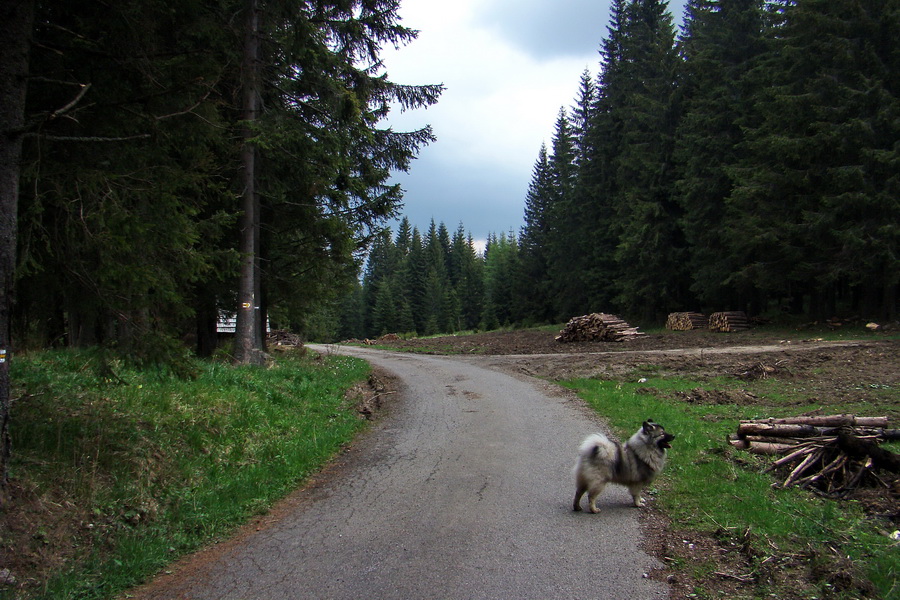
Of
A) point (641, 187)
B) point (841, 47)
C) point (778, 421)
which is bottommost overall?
point (778, 421)

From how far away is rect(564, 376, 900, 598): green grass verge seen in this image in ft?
12.5

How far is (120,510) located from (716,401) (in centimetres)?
1040

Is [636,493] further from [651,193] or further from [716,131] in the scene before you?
[651,193]

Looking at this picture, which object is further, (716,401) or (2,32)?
(716,401)

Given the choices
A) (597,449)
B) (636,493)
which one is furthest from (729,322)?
(597,449)

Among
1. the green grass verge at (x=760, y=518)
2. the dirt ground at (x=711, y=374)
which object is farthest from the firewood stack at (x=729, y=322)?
the green grass verge at (x=760, y=518)

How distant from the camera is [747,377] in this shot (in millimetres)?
13430

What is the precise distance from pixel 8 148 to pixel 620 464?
20.5 feet

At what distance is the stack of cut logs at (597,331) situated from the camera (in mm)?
27359

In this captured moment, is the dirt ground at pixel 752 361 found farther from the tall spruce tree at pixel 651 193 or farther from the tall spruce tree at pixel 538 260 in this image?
the tall spruce tree at pixel 538 260

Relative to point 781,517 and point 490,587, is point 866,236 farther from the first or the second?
point 490,587

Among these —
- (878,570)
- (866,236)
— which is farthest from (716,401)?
(866,236)

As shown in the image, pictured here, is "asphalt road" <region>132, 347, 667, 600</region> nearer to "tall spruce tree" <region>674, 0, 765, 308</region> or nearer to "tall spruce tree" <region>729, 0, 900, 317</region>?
"tall spruce tree" <region>729, 0, 900, 317</region>

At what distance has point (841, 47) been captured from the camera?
915 inches
